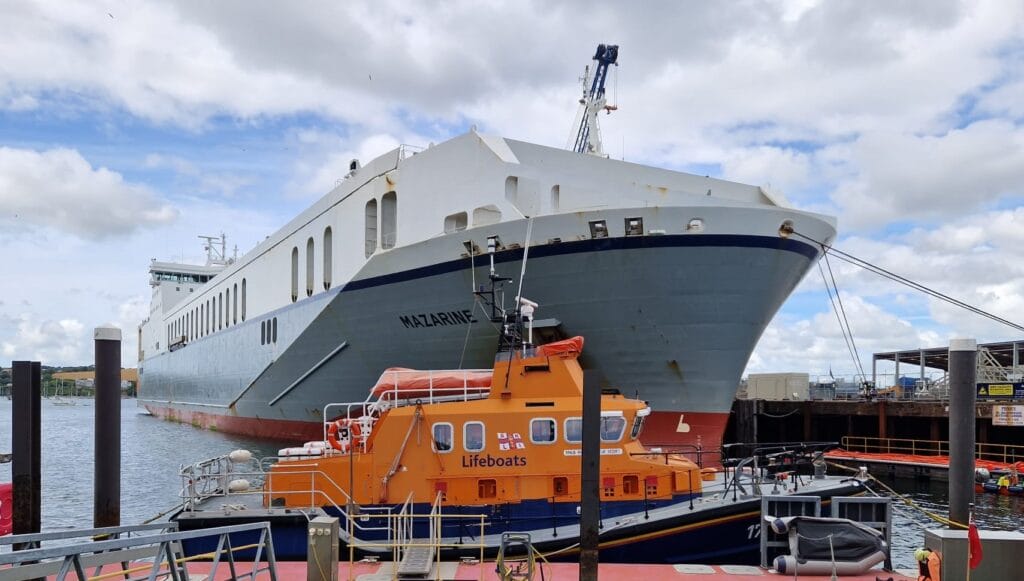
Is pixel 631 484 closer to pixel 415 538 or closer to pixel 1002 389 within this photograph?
pixel 415 538

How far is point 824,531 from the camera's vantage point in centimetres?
1030

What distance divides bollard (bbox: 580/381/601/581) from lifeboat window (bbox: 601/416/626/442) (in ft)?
11.8

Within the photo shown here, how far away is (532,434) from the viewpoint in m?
11.6

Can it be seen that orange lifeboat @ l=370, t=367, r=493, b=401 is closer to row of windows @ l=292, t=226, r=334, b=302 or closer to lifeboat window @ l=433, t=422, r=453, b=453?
lifeboat window @ l=433, t=422, r=453, b=453

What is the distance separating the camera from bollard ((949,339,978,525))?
9289 mm

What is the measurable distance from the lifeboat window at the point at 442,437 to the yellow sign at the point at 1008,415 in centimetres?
2488

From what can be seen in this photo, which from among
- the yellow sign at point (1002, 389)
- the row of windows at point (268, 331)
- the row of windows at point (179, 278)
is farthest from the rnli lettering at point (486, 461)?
the row of windows at point (179, 278)

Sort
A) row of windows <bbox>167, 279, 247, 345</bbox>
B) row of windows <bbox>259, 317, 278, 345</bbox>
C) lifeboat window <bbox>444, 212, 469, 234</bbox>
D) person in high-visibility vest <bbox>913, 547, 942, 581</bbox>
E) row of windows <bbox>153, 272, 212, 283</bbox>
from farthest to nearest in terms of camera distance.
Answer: row of windows <bbox>153, 272, 212, 283</bbox>
row of windows <bbox>167, 279, 247, 345</bbox>
row of windows <bbox>259, 317, 278, 345</bbox>
lifeboat window <bbox>444, 212, 469, 234</bbox>
person in high-visibility vest <bbox>913, 547, 942, 581</bbox>

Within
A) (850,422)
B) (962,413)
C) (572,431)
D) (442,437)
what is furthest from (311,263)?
(962,413)

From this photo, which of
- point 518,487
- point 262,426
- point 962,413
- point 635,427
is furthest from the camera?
point 262,426

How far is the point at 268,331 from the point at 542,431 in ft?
80.2

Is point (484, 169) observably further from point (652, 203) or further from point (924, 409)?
point (924, 409)

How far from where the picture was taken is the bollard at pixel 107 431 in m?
10.7

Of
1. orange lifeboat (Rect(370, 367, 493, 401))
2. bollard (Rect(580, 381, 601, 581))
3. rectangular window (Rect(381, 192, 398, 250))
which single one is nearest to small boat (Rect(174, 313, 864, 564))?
orange lifeboat (Rect(370, 367, 493, 401))
